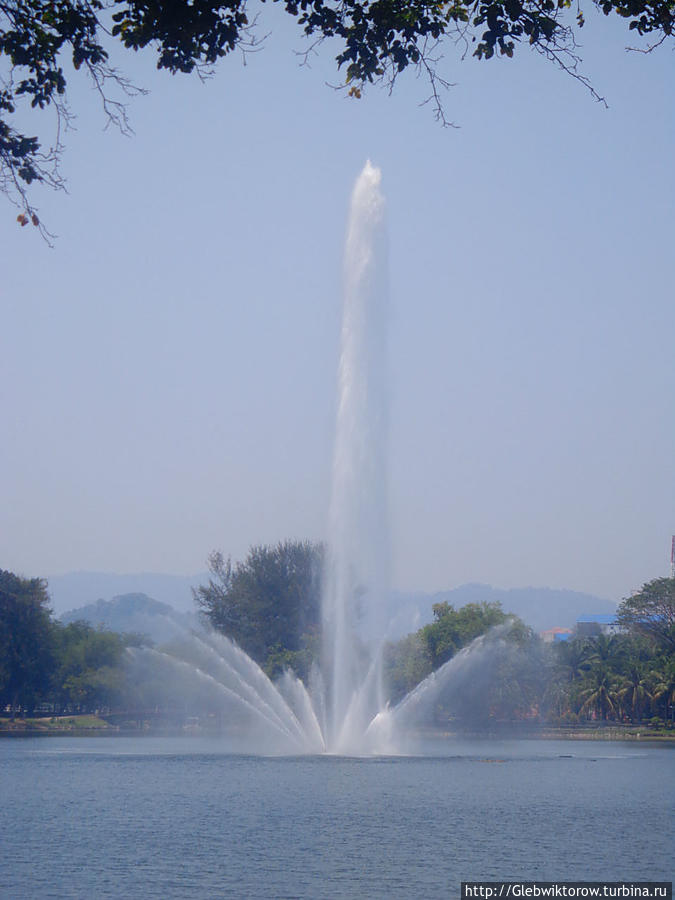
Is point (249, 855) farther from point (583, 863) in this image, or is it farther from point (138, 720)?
point (138, 720)

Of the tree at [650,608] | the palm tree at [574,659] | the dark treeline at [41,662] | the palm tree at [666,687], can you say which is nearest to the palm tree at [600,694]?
the palm tree at [666,687]

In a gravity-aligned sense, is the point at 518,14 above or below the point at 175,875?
above

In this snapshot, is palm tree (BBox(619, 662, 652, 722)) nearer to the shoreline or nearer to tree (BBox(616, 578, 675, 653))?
the shoreline

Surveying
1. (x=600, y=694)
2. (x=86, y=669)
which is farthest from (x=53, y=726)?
(x=600, y=694)

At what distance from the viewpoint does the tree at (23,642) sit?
92000mm

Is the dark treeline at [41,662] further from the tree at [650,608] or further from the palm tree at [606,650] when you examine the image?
the tree at [650,608]

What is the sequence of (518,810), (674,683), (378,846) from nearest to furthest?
1. (378,846)
2. (518,810)
3. (674,683)

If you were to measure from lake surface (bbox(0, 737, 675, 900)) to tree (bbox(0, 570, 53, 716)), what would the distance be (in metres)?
42.1

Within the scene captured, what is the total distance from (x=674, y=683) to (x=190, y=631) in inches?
1449

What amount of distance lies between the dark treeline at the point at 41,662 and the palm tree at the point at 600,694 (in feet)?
125

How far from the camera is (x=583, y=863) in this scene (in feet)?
79.8

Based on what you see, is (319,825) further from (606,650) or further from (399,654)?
(606,650)

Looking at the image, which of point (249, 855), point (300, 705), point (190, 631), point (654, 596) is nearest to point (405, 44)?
point (249, 855)

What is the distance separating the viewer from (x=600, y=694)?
291 ft
